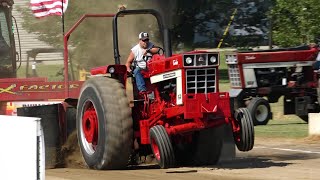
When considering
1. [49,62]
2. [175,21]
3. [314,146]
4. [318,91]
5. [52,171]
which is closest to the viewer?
[52,171]

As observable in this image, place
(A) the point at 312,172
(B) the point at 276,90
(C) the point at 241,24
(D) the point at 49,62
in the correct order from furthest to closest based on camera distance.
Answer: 1. (D) the point at 49,62
2. (C) the point at 241,24
3. (B) the point at 276,90
4. (A) the point at 312,172

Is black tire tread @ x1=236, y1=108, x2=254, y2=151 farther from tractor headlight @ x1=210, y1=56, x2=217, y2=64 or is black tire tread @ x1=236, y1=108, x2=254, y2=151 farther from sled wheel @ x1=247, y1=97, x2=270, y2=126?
A: sled wheel @ x1=247, y1=97, x2=270, y2=126

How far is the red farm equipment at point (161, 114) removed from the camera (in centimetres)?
1047

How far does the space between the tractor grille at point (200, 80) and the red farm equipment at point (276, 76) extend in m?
9.06

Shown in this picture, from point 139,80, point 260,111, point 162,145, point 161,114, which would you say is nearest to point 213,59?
point 161,114

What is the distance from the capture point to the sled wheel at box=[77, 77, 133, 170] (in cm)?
1060

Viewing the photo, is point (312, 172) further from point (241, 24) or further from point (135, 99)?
point (241, 24)

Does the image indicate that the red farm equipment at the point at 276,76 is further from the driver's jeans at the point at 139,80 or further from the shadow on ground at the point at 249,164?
the driver's jeans at the point at 139,80

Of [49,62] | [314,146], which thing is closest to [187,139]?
[314,146]

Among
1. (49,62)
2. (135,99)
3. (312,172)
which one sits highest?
(49,62)

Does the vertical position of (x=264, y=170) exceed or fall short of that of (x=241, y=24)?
it falls short

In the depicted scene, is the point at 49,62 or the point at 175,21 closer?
the point at 175,21

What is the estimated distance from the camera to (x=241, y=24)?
36188 millimetres

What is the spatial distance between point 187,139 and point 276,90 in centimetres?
891
